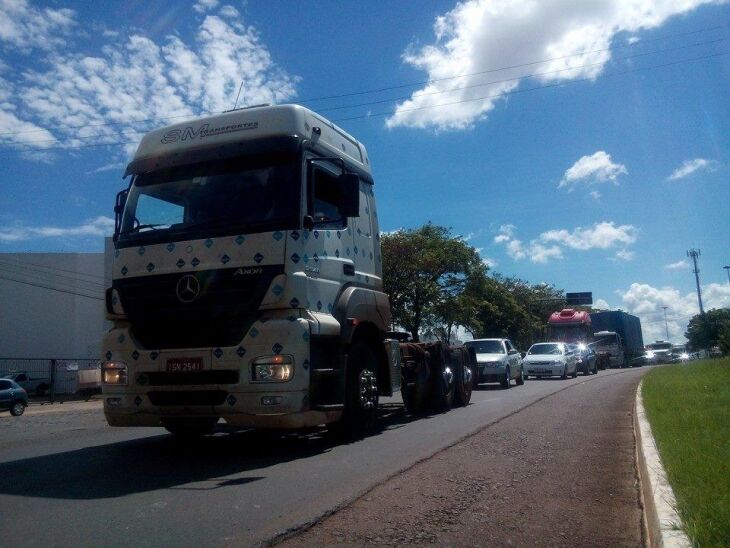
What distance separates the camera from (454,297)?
3688 cm

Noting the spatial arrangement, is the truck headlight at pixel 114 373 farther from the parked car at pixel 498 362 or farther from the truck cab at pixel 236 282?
the parked car at pixel 498 362

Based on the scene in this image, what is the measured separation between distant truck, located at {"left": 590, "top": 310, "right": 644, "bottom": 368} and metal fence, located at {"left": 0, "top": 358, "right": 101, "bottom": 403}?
91.2 ft

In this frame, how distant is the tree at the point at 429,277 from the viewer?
33.4 metres

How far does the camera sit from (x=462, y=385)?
13.3 meters

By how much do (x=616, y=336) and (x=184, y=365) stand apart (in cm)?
4029

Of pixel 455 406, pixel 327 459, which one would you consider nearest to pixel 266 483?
pixel 327 459

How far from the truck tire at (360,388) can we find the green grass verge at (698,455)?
3.47 meters

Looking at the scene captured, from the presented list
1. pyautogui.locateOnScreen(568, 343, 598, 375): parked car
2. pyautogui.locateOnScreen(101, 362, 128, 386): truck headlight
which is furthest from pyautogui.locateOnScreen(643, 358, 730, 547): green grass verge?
pyautogui.locateOnScreen(568, 343, 598, 375): parked car

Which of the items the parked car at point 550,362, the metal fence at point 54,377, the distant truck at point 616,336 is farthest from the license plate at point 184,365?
the distant truck at point 616,336

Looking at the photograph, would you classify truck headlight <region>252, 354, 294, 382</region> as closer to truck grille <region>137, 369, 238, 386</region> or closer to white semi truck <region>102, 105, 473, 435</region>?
white semi truck <region>102, 105, 473, 435</region>

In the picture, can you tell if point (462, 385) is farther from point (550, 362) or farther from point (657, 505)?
point (550, 362)

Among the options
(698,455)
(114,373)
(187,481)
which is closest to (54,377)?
(114,373)

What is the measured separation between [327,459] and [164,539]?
9.97 ft

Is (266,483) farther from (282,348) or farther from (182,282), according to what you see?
(182,282)
